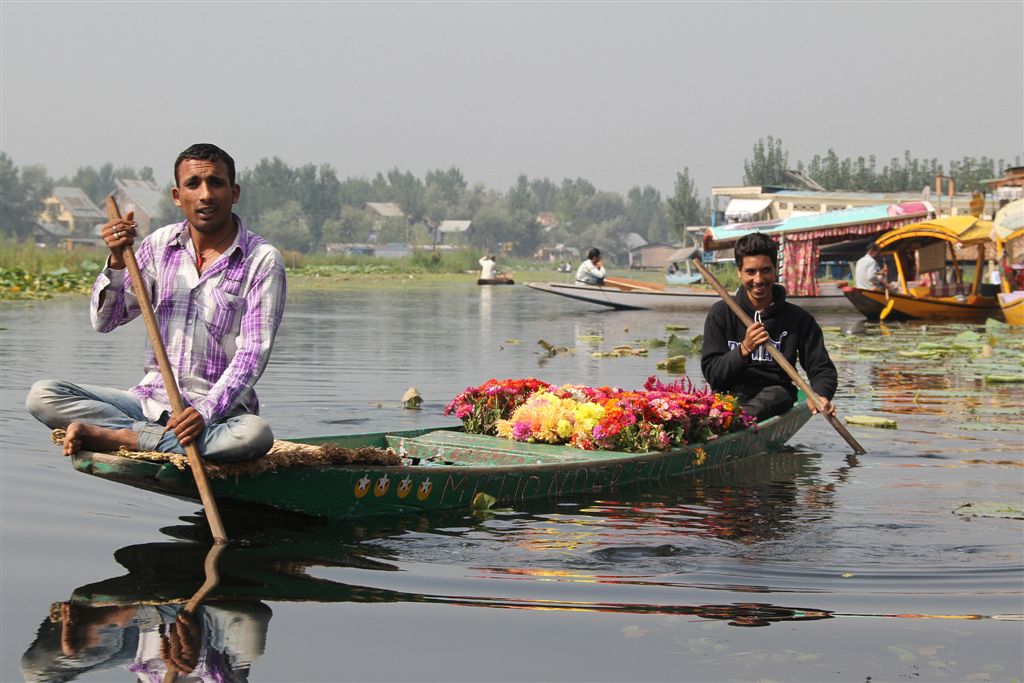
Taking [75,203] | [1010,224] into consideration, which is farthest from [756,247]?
[75,203]

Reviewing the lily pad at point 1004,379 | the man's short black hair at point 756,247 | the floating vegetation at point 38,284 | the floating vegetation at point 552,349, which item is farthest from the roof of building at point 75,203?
the man's short black hair at point 756,247

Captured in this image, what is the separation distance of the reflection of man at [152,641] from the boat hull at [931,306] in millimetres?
21391

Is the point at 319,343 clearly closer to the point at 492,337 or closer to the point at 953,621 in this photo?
the point at 492,337

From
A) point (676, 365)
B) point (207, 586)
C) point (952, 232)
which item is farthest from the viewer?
point (952, 232)

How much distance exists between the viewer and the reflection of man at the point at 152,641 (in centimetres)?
386

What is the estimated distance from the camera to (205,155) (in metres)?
5.22

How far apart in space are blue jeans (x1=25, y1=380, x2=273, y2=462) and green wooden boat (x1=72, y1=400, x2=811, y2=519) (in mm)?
134

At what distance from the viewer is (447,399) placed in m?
12.0

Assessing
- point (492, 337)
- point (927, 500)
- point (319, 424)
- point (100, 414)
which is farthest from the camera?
point (492, 337)

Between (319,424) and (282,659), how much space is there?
6.22 meters

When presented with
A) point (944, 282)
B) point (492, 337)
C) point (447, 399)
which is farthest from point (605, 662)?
point (944, 282)

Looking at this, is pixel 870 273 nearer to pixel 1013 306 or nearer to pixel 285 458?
pixel 1013 306

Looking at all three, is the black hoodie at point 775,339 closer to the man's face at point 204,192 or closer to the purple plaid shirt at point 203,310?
the purple plaid shirt at point 203,310

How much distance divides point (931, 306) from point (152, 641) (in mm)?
22433
